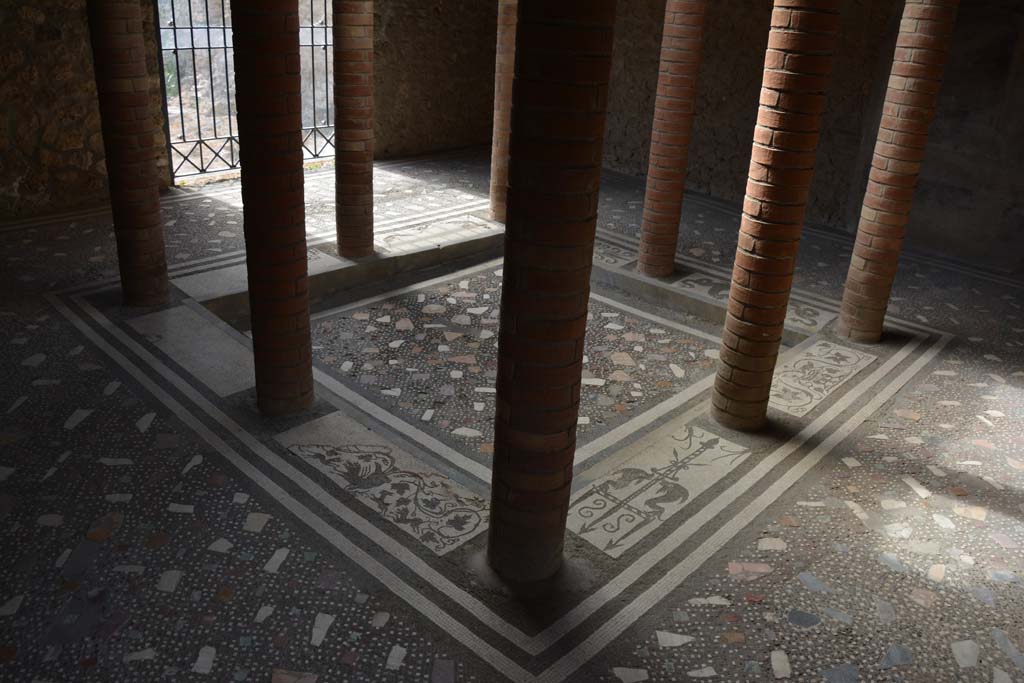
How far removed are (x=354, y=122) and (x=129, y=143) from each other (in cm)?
158

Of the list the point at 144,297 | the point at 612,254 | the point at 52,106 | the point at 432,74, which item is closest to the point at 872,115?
the point at 612,254

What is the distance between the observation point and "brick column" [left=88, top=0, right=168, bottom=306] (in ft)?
14.6

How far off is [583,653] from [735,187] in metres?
6.67

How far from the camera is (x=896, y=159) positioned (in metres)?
4.71

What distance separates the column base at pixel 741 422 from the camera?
13.4 ft

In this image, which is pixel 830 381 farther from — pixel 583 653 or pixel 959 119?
Result: pixel 959 119

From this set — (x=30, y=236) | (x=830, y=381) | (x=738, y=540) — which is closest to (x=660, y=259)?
(x=830, y=381)

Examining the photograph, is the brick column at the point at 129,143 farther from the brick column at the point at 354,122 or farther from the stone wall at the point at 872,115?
the stone wall at the point at 872,115

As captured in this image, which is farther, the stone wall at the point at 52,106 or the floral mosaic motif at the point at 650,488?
Answer: the stone wall at the point at 52,106

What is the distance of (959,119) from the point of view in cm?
669

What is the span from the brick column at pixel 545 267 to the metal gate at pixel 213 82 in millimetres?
5311

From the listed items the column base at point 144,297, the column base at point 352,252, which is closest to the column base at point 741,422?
the column base at point 352,252

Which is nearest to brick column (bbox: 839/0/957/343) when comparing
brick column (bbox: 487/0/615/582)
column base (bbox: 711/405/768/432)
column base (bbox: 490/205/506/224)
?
column base (bbox: 711/405/768/432)

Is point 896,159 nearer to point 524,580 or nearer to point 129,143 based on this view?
point 524,580
